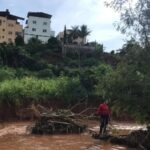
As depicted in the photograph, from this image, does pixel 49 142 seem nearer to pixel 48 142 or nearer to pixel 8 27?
pixel 48 142

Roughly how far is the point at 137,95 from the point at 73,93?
15917 millimetres

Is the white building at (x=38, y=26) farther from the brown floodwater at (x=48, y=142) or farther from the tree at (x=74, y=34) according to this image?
the brown floodwater at (x=48, y=142)

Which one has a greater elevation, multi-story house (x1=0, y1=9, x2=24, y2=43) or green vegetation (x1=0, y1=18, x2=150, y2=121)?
multi-story house (x1=0, y1=9, x2=24, y2=43)

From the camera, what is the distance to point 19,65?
5297cm

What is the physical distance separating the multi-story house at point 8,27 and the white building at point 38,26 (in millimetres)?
3292

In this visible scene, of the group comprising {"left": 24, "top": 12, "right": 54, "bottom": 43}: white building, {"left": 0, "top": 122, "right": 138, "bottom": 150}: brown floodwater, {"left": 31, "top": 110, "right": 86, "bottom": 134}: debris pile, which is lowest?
{"left": 0, "top": 122, "right": 138, "bottom": 150}: brown floodwater

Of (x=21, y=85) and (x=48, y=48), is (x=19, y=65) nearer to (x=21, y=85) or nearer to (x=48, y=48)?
(x=48, y=48)

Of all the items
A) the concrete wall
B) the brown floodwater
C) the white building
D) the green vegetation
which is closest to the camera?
the brown floodwater

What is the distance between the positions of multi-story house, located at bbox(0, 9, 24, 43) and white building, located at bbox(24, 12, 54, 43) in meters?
3.29

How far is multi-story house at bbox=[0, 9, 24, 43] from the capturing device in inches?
3093

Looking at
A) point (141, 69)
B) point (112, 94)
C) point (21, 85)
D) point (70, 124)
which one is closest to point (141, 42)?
point (141, 69)

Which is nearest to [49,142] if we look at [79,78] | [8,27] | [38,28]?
[79,78]

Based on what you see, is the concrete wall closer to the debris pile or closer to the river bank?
the river bank

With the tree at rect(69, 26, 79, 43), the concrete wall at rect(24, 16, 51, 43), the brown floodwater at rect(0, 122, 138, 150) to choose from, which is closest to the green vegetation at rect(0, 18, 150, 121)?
the brown floodwater at rect(0, 122, 138, 150)
